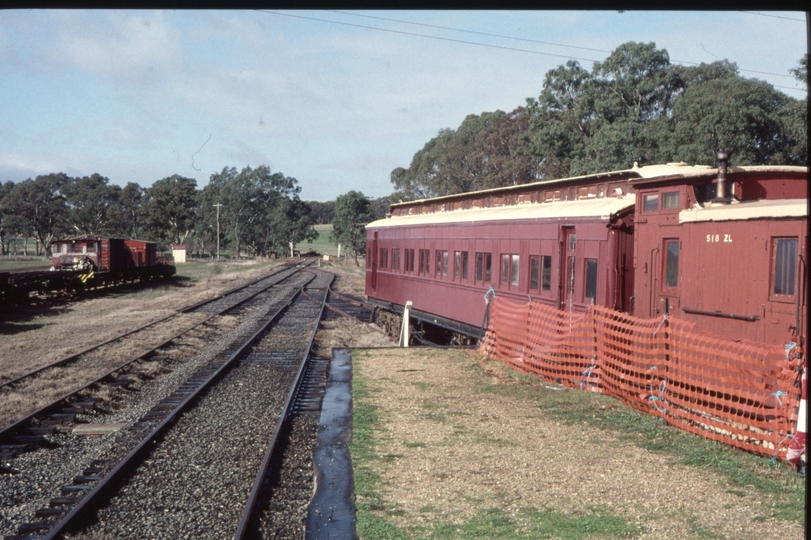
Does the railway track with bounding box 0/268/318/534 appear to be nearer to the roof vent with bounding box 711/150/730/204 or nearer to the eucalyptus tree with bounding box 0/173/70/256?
the roof vent with bounding box 711/150/730/204

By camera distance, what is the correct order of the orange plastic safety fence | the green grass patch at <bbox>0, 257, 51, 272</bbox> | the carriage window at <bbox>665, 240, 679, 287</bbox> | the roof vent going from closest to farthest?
the orange plastic safety fence → the roof vent → the carriage window at <bbox>665, 240, 679, 287</bbox> → the green grass patch at <bbox>0, 257, 51, 272</bbox>

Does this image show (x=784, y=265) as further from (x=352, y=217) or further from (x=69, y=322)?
(x=352, y=217)

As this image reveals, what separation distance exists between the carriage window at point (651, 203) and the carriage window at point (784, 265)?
2.53 metres

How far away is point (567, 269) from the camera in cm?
1334

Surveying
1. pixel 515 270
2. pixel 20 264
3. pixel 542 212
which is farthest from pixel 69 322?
pixel 20 264

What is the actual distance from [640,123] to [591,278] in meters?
32.1

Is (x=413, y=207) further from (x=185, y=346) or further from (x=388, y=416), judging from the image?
(x=388, y=416)

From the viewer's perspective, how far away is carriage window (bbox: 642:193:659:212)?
36.2ft

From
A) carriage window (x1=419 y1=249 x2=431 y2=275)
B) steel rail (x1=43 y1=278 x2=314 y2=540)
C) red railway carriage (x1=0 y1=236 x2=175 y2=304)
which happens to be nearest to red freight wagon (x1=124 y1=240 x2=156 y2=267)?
red railway carriage (x1=0 y1=236 x2=175 y2=304)

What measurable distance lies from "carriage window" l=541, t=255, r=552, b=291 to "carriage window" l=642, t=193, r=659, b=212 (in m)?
2.76

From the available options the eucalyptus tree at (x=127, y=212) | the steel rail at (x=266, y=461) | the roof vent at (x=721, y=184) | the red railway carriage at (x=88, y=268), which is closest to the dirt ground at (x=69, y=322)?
the red railway carriage at (x=88, y=268)

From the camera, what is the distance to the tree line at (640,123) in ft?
111

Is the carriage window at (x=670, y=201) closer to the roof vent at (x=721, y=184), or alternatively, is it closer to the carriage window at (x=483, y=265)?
the roof vent at (x=721, y=184)

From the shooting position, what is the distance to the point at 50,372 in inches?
555
